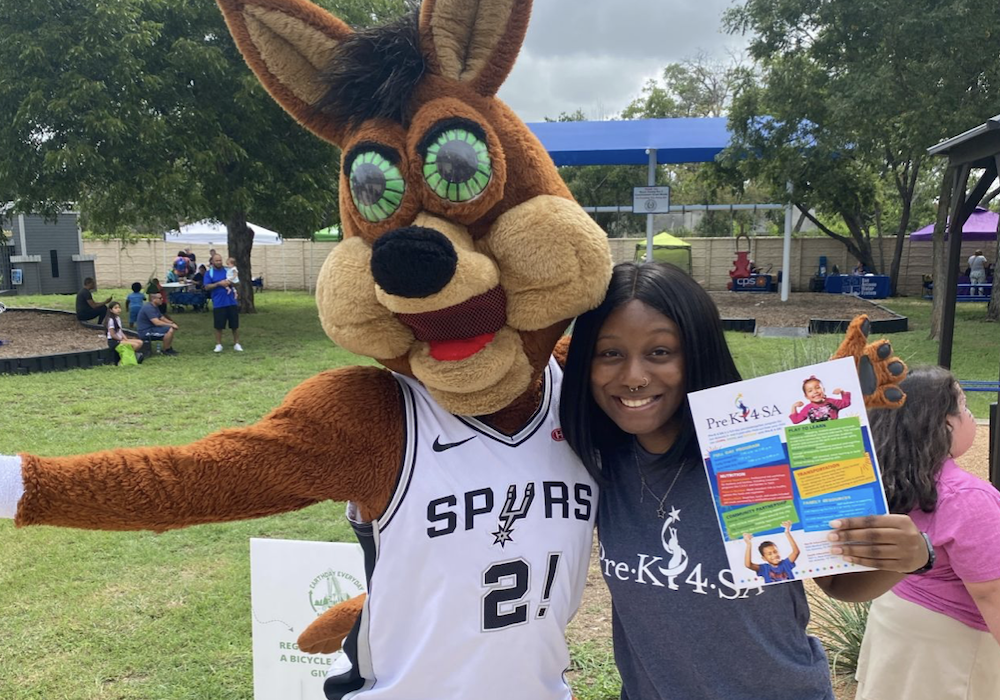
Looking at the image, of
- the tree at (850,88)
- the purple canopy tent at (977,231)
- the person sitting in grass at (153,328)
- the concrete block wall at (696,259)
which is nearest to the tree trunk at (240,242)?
the person sitting in grass at (153,328)

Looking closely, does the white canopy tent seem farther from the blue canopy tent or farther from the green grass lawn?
the green grass lawn

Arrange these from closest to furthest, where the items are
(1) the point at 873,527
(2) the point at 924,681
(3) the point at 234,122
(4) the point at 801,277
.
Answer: (1) the point at 873,527 < (2) the point at 924,681 < (3) the point at 234,122 < (4) the point at 801,277

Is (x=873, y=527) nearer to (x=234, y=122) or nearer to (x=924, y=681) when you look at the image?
(x=924, y=681)

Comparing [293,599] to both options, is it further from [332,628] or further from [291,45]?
[291,45]

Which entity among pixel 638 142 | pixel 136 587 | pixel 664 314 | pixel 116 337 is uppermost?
pixel 638 142

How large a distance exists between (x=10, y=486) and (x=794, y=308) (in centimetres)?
1682

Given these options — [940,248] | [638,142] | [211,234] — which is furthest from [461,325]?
[211,234]

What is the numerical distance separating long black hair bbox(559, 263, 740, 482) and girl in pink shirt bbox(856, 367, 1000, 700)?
782 millimetres

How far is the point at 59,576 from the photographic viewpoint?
14.5ft

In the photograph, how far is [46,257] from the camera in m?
26.0

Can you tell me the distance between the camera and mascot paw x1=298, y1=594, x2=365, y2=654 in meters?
2.14

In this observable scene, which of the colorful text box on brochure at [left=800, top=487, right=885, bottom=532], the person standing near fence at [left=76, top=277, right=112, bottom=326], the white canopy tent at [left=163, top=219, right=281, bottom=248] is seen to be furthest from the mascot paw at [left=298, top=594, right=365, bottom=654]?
the white canopy tent at [left=163, top=219, right=281, bottom=248]

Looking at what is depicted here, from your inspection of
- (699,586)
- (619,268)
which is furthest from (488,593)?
(619,268)

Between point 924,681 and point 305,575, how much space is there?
1.99 metres
